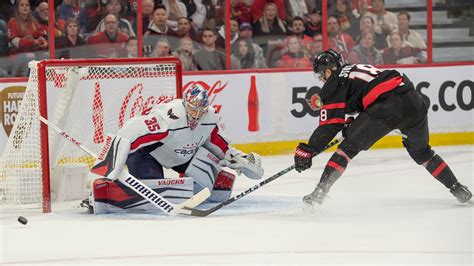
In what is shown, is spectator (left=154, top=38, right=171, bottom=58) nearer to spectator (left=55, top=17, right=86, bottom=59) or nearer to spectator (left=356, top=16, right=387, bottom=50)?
spectator (left=55, top=17, right=86, bottom=59)

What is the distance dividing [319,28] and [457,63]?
122 centimetres

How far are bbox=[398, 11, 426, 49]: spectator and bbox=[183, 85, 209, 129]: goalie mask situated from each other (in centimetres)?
420

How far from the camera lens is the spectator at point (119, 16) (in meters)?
8.90

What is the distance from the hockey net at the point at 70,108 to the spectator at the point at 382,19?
10.4 feet

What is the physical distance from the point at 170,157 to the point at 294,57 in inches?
137

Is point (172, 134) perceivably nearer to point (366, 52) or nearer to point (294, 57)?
point (294, 57)

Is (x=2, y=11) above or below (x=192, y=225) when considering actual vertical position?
above

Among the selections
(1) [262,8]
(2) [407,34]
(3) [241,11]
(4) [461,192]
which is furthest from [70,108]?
(2) [407,34]

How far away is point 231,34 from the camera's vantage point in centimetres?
948

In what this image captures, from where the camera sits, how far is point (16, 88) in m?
8.30

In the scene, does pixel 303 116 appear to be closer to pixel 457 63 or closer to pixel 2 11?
pixel 457 63

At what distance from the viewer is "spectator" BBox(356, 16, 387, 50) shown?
32.9ft

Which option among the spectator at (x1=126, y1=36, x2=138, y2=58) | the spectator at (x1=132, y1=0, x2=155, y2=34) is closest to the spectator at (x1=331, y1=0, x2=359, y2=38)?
the spectator at (x1=132, y1=0, x2=155, y2=34)

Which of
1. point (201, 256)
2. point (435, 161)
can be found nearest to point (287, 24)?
point (435, 161)
